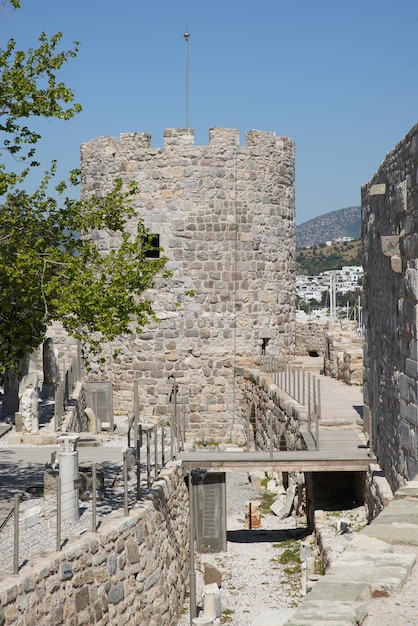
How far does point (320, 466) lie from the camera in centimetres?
1330

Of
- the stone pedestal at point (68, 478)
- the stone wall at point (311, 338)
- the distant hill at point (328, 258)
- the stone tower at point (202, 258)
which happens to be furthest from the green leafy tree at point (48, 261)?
the distant hill at point (328, 258)

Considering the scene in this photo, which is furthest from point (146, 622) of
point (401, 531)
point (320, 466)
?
point (401, 531)

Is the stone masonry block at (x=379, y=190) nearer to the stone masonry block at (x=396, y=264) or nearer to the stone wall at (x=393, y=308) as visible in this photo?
the stone wall at (x=393, y=308)

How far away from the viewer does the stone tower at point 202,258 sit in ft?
71.0

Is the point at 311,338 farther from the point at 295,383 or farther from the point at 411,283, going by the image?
the point at 411,283

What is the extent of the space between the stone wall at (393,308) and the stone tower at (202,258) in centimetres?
837

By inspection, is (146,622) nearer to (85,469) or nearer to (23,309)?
(85,469)

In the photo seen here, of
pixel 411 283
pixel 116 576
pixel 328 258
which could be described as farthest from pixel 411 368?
pixel 328 258

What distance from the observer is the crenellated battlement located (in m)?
21.6

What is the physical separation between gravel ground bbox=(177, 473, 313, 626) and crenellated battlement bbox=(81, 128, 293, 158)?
8312 millimetres

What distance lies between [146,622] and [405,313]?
4477 millimetres

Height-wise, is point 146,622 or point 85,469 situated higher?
point 85,469

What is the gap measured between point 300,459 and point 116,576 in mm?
4156

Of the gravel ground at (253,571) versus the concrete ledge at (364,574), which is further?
the gravel ground at (253,571)
